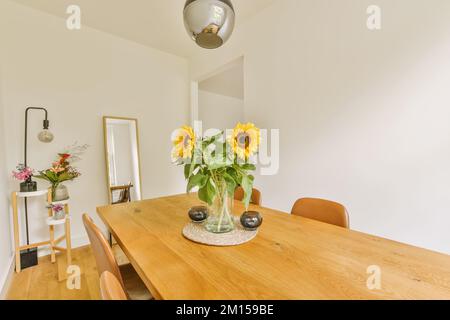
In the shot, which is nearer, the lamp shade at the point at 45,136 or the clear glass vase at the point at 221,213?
the clear glass vase at the point at 221,213

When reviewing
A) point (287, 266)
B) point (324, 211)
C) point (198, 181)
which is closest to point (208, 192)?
point (198, 181)

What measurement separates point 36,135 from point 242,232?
2325mm

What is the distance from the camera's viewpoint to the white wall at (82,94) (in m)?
1.96

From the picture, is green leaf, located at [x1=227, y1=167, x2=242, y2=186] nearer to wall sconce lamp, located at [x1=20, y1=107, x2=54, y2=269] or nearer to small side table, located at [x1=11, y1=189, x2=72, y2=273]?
small side table, located at [x1=11, y1=189, x2=72, y2=273]

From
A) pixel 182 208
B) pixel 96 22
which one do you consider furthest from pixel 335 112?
pixel 96 22

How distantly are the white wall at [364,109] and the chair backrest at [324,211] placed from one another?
472 mm

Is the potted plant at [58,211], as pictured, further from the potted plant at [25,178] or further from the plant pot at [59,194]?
the potted plant at [25,178]

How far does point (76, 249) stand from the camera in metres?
2.26

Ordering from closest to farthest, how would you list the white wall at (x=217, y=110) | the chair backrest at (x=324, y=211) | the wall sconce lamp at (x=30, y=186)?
the chair backrest at (x=324, y=211)
the wall sconce lamp at (x=30, y=186)
the white wall at (x=217, y=110)

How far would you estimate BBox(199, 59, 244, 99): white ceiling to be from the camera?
3.32 metres

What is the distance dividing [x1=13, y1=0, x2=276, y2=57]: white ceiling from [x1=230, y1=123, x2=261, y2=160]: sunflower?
5.79 ft

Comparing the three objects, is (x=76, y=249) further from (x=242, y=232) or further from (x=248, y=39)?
(x=248, y=39)

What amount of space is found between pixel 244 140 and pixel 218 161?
0.14 metres
